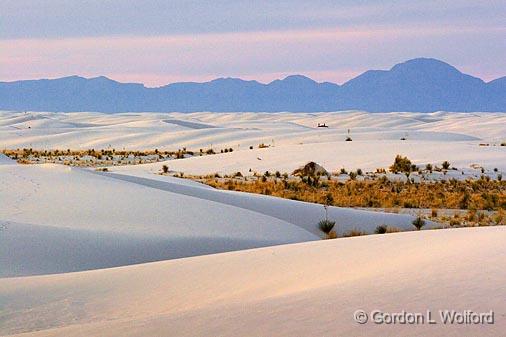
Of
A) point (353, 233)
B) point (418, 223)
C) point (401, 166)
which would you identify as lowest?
point (353, 233)

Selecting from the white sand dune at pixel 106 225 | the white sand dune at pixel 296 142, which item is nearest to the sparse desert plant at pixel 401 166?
the white sand dune at pixel 296 142

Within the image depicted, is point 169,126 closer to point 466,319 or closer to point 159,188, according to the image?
point 159,188

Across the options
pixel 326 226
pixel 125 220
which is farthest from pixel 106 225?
pixel 326 226

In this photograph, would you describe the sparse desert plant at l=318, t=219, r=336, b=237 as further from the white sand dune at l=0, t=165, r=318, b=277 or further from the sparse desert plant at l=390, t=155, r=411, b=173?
the sparse desert plant at l=390, t=155, r=411, b=173

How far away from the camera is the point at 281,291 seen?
24.2 feet

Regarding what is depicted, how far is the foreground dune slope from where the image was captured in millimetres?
5469

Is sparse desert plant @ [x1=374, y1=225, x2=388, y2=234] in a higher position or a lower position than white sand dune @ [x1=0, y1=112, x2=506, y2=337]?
lower

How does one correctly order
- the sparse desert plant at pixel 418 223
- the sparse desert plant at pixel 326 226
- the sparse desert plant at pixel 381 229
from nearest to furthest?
the sparse desert plant at pixel 381 229 < the sparse desert plant at pixel 326 226 < the sparse desert plant at pixel 418 223

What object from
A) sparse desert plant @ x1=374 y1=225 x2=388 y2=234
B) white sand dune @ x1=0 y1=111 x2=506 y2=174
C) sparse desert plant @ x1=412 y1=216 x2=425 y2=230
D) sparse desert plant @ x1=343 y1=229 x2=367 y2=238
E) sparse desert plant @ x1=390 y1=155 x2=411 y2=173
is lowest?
sparse desert plant @ x1=343 y1=229 x2=367 y2=238

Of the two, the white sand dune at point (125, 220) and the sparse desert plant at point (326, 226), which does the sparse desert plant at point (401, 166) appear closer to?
the white sand dune at point (125, 220)

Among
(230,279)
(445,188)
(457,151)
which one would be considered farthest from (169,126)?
(230,279)

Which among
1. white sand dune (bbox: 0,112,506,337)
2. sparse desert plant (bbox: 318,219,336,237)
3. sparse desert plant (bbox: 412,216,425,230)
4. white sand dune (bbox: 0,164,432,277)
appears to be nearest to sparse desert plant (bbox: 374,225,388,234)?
white sand dune (bbox: 0,164,432,277)

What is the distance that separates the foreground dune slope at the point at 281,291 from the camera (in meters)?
5.47

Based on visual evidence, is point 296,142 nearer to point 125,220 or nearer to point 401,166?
point 401,166
